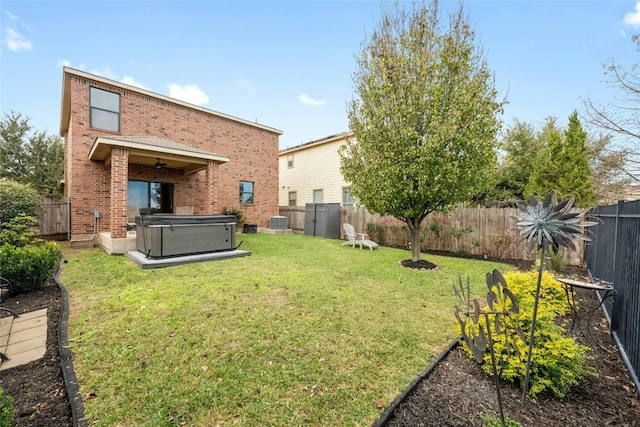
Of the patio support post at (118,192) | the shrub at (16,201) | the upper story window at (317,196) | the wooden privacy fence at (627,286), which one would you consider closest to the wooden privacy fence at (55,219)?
the shrub at (16,201)

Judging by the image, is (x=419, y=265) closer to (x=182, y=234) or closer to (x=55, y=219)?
(x=182, y=234)

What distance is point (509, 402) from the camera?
221cm

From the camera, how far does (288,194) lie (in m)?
20.5

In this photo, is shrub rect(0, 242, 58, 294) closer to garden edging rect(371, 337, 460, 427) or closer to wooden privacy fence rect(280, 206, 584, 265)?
garden edging rect(371, 337, 460, 427)

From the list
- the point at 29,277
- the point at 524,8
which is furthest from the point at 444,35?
the point at 29,277

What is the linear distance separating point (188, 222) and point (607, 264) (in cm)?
890

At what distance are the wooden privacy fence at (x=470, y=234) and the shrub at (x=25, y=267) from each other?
1021 cm

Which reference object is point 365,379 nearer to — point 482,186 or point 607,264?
point 607,264

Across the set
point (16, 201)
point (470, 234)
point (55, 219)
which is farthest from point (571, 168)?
point (55, 219)

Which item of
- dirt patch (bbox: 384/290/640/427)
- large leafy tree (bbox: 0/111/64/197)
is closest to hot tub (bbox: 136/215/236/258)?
dirt patch (bbox: 384/290/640/427)

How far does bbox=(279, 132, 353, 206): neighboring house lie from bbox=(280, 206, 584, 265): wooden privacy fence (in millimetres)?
4835

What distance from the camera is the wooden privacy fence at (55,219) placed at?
33.6ft

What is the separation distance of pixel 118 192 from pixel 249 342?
24.4 ft

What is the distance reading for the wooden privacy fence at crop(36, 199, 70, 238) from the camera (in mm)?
10234
